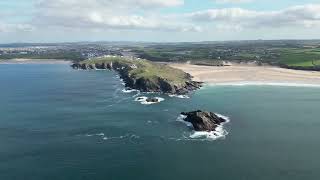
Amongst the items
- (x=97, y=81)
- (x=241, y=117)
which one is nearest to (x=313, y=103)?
(x=241, y=117)

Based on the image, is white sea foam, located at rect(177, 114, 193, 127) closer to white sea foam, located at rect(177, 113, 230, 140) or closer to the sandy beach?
white sea foam, located at rect(177, 113, 230, 140)

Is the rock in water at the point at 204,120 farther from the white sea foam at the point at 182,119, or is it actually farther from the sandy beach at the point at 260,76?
the sandy beach at the point at 260,76

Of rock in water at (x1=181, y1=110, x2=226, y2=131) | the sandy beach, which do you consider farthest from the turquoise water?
the sandy beach

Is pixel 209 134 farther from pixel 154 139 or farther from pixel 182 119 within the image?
pixel 182 119

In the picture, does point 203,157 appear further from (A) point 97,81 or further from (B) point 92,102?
(A) point 97,81

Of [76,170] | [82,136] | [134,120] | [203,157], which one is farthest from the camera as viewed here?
[134,120]
